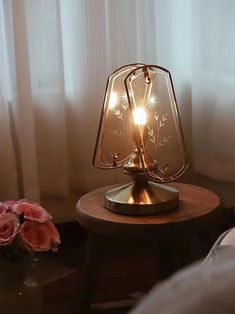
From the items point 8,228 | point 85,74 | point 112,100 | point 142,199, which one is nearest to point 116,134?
point 85,74

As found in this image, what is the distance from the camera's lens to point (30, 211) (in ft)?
4.61

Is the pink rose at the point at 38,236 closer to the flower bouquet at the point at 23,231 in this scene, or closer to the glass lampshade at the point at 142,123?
the flower bouquet at the point at 23,231

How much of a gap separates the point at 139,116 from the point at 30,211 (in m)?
0.35

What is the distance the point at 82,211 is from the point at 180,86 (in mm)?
747

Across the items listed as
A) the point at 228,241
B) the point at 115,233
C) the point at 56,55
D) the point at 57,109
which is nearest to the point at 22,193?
the point at 57,109

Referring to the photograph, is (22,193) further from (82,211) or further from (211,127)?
(211,127)

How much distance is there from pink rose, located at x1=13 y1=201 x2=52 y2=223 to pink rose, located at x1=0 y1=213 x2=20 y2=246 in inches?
1.0

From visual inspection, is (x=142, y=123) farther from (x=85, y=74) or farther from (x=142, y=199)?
(x=85, y=74)

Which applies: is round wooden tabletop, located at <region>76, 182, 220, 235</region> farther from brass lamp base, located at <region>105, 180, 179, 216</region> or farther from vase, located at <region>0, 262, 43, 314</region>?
vase, located at <region>0, 262, 43, 314</region>

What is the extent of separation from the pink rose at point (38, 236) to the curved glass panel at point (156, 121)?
275 mm

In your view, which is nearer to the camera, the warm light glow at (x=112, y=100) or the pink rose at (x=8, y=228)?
the pink rose at (x=8, y=228)

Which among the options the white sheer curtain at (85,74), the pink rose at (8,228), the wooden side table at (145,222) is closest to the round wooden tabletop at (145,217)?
the wooden side table at (145,222)

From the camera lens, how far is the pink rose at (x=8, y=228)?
1349mm

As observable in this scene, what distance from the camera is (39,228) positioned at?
1.40 metres
